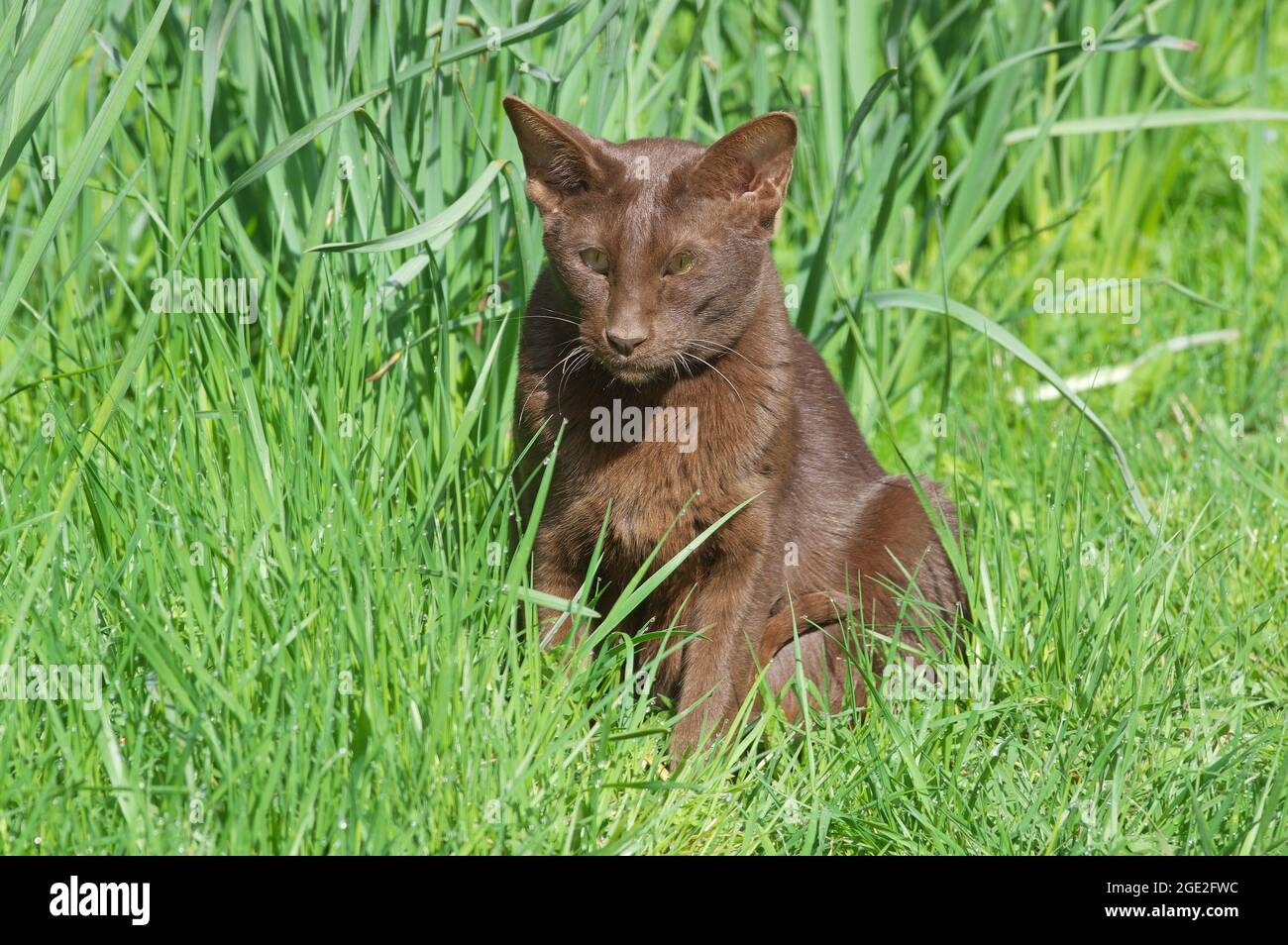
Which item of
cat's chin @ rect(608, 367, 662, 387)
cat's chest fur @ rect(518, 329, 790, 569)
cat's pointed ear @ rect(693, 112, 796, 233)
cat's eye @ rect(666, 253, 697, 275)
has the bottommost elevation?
cat's chest fur @ rect(518, 329, 790, 569)

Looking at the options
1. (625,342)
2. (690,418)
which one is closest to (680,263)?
(625,342)

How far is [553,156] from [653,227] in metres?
0.25

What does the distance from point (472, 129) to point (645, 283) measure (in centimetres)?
89

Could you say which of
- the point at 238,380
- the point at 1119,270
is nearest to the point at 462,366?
the point at 238,380

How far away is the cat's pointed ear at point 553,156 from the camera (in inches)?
98.3

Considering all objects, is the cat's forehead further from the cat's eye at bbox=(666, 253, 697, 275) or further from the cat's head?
the cat's eye at bbox=(666, 253, 697, 275)

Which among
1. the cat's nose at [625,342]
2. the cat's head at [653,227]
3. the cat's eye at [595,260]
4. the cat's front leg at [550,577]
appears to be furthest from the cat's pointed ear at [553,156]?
the cat's front leg at [550,577]

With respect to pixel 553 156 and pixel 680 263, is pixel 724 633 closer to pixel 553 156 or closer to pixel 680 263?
pixel 680 263

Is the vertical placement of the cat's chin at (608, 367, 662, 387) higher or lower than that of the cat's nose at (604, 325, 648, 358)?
lower

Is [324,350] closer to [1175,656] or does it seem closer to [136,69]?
[136,69]

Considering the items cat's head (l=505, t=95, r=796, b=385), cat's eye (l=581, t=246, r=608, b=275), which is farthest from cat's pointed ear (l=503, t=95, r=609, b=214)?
cat's eye (l=581, t=246, r=608, b=275)

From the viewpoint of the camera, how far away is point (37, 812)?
1.94 meters

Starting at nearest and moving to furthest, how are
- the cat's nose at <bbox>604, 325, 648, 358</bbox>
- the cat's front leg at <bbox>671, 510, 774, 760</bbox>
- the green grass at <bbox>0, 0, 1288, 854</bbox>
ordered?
the green grass at <bbox>0, 0, 1288, 854</bbox>, the cat's nose at <bbox>604, 325, 648, 358</bbox>, the cat's front leg at <bbox>671, 510, 774, 760</bbox>

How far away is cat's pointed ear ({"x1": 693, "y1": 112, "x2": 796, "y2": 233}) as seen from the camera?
247 centimetres
